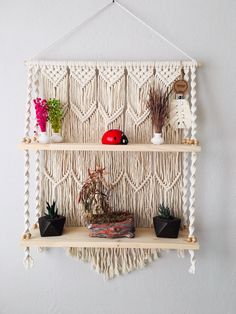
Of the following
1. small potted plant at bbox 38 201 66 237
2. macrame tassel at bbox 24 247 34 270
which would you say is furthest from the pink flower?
macrame tassel at bbox 24 247 34 270

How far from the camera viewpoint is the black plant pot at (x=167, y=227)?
4.33 ft

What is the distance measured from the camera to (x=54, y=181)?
4.75 ft

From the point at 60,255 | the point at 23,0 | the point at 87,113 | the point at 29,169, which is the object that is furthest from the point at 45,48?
the point at 60,255

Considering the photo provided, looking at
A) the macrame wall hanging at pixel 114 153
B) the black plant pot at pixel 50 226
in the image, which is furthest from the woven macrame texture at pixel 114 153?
the black plant pot at pixel 50 226

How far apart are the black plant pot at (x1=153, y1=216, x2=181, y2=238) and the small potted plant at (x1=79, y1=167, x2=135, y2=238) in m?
0.10

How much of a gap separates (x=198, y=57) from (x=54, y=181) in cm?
78

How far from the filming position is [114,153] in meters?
1.44

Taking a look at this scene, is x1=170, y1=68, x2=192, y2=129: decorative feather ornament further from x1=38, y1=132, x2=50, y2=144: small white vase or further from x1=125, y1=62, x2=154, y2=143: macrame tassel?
x1=38, y1=132, x2=50, y2=144: small white vase

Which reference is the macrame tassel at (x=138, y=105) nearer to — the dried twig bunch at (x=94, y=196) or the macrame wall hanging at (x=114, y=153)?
the macrame wall hanging at (x=114, y=153)

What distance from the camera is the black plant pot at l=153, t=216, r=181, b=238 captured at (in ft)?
4.33

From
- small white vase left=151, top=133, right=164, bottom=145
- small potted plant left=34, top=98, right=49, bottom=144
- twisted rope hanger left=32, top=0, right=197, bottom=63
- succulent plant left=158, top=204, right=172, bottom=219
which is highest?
twisted rope hanger left=32, top=0, right=197, bottom=63

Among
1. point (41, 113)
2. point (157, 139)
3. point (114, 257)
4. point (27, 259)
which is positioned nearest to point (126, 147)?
point (157, 139)

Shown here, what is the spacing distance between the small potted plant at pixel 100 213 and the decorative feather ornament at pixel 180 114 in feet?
1.14

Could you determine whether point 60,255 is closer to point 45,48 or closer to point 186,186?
point 186,186
